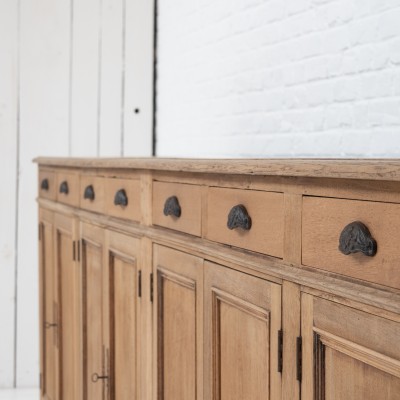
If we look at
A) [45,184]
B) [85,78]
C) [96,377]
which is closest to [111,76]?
[85,78]

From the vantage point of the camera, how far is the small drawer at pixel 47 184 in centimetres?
285

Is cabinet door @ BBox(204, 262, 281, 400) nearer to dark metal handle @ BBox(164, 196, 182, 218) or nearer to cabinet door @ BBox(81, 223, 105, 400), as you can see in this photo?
dark metal handle @ BBox(164, 196, 182, 218)

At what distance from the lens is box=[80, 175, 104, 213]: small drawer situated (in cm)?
227

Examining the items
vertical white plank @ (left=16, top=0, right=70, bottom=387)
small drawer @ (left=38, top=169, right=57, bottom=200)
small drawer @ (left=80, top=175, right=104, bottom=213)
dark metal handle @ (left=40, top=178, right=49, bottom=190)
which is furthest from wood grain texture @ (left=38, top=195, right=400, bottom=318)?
vertical white plank @ (left=16, top=0, right=70, bottom=387)

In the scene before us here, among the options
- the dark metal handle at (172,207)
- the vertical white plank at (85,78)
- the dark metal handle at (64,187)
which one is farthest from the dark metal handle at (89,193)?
the vertical white plank at (85,78)

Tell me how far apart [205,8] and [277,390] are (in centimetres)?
216

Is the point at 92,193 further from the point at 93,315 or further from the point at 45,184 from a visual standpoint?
the point at 45,184

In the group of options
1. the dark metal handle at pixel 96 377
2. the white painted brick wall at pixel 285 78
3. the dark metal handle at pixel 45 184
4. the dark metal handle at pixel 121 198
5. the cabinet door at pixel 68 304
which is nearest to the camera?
the white painted brick wall at pixel 285 78

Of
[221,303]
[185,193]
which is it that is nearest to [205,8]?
[185,193]

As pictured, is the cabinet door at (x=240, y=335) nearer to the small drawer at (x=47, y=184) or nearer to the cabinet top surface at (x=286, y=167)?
the cabinet top surface at (x=286, y=167)

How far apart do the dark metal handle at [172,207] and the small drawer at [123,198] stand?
0.77 feet

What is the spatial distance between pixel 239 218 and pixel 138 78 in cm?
266

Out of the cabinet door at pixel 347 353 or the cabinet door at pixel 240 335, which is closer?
the cabinet door at pixel 347 353

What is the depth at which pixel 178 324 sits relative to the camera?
5.45 ft
